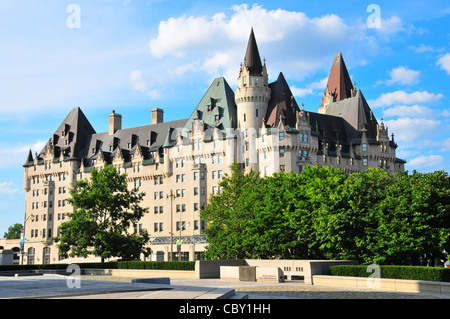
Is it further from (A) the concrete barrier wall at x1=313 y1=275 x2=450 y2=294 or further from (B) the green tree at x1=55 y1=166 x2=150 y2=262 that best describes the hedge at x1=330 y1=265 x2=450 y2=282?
(B) the green tree at x1=55 y1=166 x2=150 y2=262

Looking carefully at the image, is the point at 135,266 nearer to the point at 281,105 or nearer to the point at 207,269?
the point at 207,269

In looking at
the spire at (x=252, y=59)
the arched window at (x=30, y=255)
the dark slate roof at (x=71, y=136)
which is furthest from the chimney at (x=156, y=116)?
the arched window at (x=30, y=255)

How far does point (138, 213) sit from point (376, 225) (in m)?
36.5

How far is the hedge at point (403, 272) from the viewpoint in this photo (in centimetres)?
2780

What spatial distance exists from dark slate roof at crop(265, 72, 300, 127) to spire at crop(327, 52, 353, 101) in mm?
23665

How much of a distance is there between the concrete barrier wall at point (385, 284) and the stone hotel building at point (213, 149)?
49232 mm

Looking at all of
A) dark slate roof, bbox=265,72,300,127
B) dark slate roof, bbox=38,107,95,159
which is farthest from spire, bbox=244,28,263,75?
dark slate roof, bbox=38,107,95,159

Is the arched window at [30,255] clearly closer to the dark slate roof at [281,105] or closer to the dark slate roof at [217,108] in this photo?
the dark slate roof at [217,108]

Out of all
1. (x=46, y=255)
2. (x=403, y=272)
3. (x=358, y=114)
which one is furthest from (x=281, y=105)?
(x=403, y=272)

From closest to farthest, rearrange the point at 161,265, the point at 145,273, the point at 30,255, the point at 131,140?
the point at 145,273 < the point at 161,265 < the point at 131,140 < the point at 30,255

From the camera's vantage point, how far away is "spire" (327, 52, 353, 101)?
117 meters

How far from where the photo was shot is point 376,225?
1496 inches

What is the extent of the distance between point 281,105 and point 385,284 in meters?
65.7

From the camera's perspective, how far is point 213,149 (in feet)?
311
